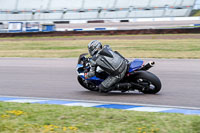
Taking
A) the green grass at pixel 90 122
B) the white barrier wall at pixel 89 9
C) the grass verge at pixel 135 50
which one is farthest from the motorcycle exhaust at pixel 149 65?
the white barrier wall at pixel 89 9

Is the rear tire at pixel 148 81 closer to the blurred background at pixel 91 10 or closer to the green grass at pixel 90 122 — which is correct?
the green grass at pixel 90 122

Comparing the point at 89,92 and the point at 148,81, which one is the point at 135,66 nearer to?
the point at 148,81

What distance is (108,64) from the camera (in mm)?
7617

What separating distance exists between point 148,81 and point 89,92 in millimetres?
1665

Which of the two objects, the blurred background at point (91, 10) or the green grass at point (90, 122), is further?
the blurred background at point (91, 10)

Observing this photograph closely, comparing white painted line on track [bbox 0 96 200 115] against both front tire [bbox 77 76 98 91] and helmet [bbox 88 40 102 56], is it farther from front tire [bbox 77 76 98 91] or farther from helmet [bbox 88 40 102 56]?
helmet [bbox 88 40 102 56]

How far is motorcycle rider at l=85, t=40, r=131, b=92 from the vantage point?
7566 mm

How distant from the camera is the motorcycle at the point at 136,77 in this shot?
740 cm

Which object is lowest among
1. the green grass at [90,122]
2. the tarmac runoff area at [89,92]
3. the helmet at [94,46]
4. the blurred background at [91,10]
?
the green grass at [90,122]

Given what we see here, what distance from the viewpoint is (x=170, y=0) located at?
154ft

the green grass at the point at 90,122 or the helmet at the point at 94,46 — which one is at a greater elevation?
the helmet at the point at 94,46

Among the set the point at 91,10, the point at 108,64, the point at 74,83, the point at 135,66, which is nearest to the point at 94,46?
the point at 108,64

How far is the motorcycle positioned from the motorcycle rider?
0.43ft

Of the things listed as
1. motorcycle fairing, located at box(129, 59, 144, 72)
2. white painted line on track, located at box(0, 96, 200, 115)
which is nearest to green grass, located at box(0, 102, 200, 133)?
white painted line on track, located at box(0, 96, 200, 115)
